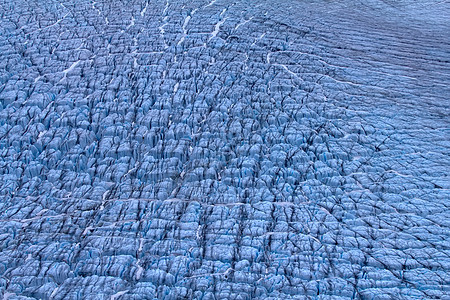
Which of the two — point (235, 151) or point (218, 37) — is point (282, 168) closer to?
point (235, 151)

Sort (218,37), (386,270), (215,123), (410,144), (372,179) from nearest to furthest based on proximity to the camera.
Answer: (386,270), (372,179), (410,144), (215,123), (218,37)

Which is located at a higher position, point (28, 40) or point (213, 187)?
point (28, 40)

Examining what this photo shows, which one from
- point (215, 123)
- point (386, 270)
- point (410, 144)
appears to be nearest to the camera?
point (386, 270)

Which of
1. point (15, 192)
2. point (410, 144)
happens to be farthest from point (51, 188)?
point (410, 144)

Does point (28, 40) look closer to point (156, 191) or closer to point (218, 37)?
point (218, 37)

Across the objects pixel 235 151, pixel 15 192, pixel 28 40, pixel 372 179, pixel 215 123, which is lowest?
pixel 15 192

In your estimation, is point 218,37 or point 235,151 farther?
point 218,37

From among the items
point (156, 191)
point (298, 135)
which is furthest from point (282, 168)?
point (156, 191)
